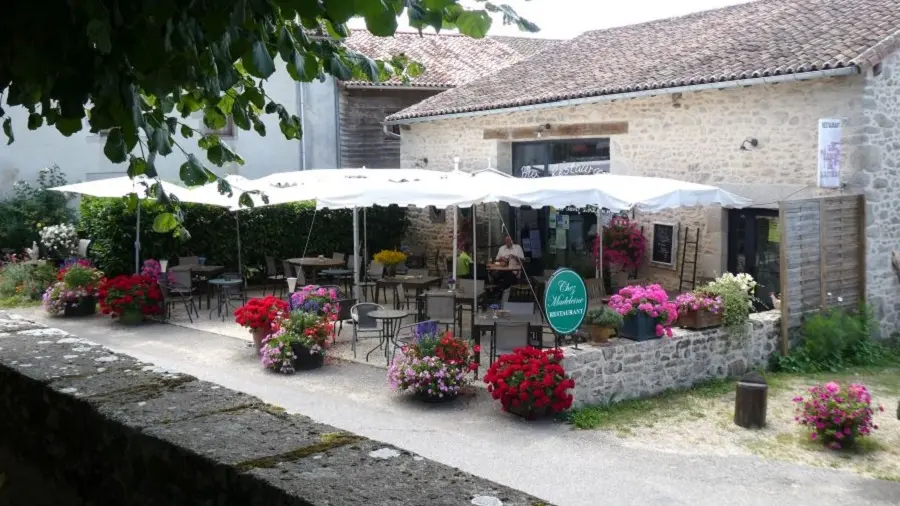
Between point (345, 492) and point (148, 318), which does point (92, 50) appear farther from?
point (148, 318)

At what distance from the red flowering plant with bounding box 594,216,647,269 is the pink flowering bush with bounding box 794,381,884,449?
665 cm

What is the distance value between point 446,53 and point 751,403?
1735cm

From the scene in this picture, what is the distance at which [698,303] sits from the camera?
9.93 metres

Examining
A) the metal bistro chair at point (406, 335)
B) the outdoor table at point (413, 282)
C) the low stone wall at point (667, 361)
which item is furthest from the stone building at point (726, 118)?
the metal bistro chair at point (406, 335)

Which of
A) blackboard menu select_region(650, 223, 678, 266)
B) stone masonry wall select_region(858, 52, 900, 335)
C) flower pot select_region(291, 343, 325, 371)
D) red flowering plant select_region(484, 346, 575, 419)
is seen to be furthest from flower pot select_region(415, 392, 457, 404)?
stone masonry wall select_region(858, 52, 900, 335)

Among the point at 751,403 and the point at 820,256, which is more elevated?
the point at 820,256

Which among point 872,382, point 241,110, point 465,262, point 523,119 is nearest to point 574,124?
point 523,119

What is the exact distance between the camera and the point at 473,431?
818 centimetres

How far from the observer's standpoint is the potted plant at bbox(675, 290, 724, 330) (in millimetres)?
9969

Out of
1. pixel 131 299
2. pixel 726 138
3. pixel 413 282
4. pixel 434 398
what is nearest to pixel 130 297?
pixel 131 299

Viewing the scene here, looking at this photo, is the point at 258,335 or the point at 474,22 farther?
the point at 258,335

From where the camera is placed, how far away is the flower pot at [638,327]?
9.38 meters

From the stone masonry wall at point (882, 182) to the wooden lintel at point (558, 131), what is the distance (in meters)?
4.18

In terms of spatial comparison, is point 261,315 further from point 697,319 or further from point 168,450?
point 168,450
